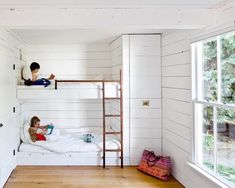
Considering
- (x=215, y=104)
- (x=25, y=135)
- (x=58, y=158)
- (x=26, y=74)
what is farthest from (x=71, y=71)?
(x=215, y=104)

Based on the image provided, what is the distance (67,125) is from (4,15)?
Answer: 344cm

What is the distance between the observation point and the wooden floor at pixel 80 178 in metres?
4.14

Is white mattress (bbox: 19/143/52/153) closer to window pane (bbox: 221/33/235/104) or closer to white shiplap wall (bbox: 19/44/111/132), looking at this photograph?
white shiplap wall (bbox: 19/44/111/132)

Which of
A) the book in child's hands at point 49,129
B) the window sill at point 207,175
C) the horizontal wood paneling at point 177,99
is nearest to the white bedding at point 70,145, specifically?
the book in child's hands at point 49,129

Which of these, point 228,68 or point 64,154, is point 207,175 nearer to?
point 228,68

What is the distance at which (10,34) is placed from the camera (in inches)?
179

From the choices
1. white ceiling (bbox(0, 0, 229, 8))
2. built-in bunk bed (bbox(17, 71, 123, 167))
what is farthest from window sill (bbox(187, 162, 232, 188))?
white ceiling (bbox(0, 0, 229, 8))

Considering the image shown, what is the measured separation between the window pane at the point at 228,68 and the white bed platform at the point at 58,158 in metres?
2.51

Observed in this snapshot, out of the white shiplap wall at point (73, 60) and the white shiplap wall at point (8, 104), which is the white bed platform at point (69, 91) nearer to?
the white shiplap wall at point (8, 104)

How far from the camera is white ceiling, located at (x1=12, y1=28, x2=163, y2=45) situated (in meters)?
4.55

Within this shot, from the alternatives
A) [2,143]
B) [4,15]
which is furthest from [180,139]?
[4,15]

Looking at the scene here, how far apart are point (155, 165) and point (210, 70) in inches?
72.1

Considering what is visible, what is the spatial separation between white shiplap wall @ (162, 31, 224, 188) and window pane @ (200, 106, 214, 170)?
180mm

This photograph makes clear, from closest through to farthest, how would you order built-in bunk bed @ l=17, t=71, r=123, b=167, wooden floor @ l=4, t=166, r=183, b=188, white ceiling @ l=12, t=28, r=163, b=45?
wooden floor @ l=4, t=166, r=183, b=188
white ceiling @ l=12, t=28, r=163, b=45
built-in bunk bed @ l=17, t=71, r=123, b=167
